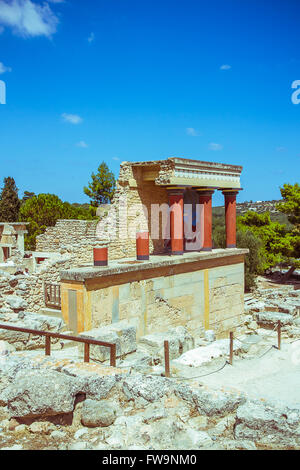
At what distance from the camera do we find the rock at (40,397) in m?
5.20

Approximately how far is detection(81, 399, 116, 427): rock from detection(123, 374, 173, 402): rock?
442 mm

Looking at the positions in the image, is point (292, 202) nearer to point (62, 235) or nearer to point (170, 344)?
point (62, 235)

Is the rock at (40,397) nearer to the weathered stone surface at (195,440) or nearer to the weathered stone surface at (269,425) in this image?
the weathered stone surface at (195,440)

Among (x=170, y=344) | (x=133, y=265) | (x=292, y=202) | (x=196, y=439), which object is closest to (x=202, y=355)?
(x=170, y=344)

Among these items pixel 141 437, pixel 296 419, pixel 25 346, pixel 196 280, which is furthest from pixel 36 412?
pixel 196 280

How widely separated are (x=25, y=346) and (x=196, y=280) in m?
6.18

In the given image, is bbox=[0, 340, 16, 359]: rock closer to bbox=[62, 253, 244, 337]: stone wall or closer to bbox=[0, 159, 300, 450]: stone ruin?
bbox=[0, 159, 300, 450]: stone ruin

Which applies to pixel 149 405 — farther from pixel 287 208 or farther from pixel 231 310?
pixel 287 208

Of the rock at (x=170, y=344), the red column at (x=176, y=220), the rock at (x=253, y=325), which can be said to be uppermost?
the red column at (x=176, y=220)

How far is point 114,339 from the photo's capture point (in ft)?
26.6

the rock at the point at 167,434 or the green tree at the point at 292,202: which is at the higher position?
the green tree at the point at 292,202

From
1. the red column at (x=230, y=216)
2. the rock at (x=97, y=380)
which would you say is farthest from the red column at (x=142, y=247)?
the rock at (x=97, y=380)

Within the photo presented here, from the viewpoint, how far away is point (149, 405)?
5.73m

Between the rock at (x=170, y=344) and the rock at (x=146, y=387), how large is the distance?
103 inches
